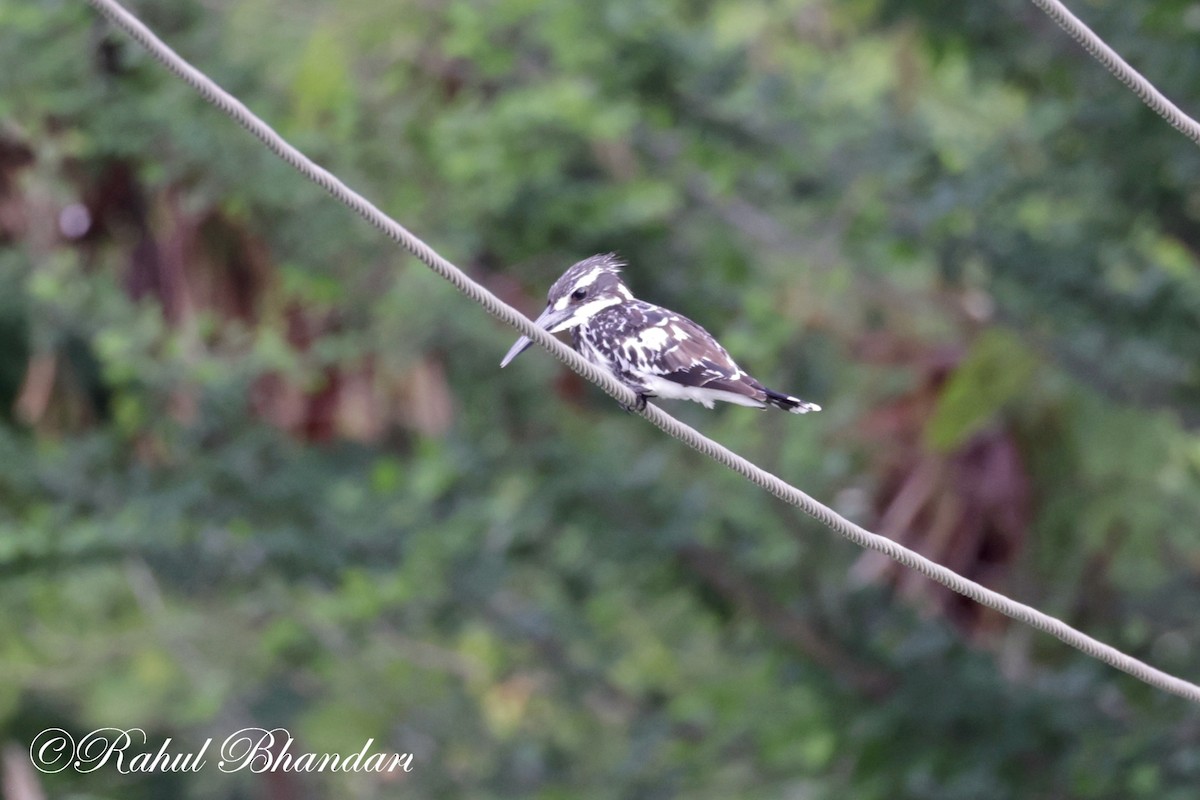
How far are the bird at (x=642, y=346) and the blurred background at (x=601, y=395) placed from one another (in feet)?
9.97

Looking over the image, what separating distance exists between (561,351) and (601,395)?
723cm

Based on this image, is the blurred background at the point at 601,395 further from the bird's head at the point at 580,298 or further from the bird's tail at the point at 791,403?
the bird's tail at the point at 791,403

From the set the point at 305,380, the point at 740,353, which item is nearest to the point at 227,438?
the point at 305,380

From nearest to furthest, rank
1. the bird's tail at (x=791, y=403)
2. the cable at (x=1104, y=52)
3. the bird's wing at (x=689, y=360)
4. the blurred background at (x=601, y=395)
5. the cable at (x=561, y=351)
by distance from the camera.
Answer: the cable at (x=561, y=351)
the cable at (x=1104, y=52)
the bird's tail at (x=791, y=403)
the bird's wing at (x=689, y=360)
the blurred background at (x=601, y=395)

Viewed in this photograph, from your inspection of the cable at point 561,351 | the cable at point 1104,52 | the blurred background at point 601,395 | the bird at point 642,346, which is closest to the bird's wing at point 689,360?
the bird at point 642,346

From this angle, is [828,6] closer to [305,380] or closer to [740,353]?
[740,353]

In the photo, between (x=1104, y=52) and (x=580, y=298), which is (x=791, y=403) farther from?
(x=1104, y=52)

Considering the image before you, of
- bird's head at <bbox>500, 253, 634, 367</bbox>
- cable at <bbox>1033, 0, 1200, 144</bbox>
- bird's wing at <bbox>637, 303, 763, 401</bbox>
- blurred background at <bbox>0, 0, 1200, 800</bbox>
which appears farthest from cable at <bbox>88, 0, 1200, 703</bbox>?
blurred background at <bbox>0, 0, 1200, 800</bbox>

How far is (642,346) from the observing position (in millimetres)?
4941

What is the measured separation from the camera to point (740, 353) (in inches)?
Answer: 362

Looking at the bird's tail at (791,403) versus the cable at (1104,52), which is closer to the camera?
the cable at (1104,52)

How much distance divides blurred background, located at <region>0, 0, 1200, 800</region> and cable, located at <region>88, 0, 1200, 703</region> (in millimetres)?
3965

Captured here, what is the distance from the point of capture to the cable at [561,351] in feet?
10.2

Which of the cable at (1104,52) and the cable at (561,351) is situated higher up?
the cable at (1104,52)
